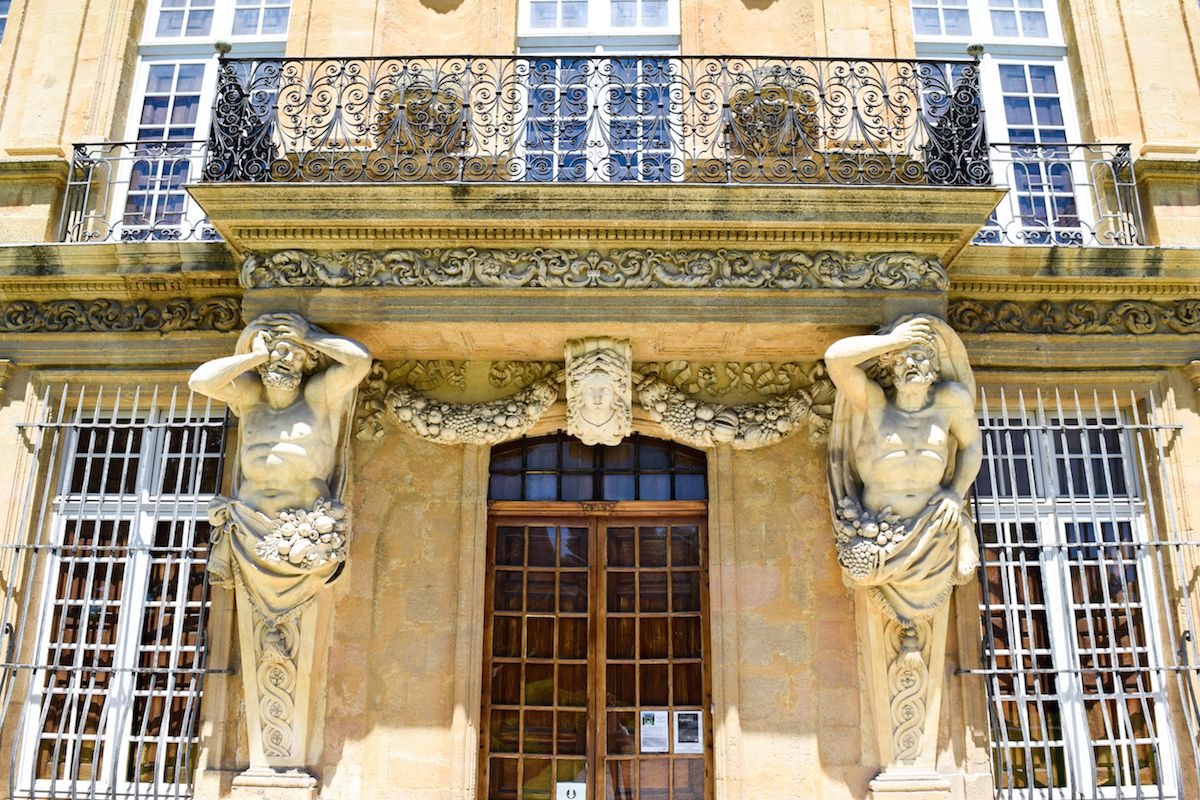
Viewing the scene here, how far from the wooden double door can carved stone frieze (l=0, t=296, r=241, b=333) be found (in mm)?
2171

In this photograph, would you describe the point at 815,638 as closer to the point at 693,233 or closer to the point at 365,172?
the point at 693,233

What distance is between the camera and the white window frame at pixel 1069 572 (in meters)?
5.77

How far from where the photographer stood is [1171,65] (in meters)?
7.03

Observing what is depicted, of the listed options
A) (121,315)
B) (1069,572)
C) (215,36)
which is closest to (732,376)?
(1069,572)

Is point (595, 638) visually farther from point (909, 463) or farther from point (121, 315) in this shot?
point (121, 315)

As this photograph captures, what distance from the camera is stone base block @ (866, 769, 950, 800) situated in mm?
5344

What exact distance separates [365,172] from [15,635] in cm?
356

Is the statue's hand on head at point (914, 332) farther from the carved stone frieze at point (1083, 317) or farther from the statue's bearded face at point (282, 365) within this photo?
the statue's bearded face at point (282, 365)

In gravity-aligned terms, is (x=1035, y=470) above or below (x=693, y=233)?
below

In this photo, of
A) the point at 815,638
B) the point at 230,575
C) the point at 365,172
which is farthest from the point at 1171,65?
the point at 230,575

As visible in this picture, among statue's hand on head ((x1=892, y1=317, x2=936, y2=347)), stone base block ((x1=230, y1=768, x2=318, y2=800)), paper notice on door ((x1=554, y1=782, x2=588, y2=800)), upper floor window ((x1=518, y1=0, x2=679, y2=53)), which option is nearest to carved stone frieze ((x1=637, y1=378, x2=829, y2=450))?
statue's hand on head ((x1=892, y1=317, x2=936, y2=347))

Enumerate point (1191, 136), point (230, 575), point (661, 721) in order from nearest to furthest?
point (230, 575), point (661, 721), point (1191, 136)

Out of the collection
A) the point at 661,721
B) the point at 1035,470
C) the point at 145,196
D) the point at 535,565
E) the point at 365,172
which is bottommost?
the point at 661,721

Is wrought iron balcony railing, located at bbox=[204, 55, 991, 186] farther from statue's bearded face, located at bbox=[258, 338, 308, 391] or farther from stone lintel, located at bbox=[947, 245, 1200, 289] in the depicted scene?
statue's bearded face, located at bbox=[258, 338, 308, 391]
